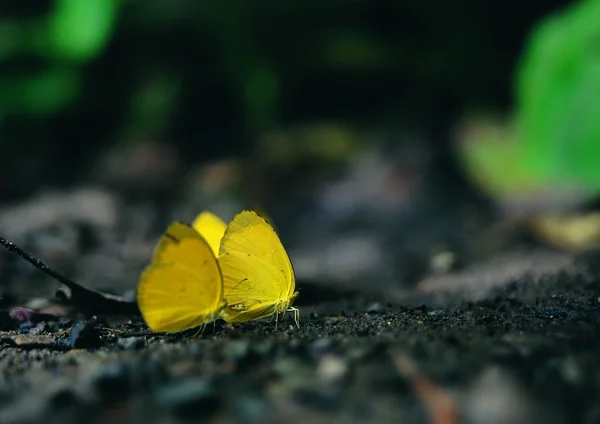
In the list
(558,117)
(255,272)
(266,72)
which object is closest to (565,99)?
(558,117)

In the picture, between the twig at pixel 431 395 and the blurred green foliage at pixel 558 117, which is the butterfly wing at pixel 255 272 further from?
the blurred green foliage at pixel 558 117

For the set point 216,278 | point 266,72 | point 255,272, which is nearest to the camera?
point 216,278

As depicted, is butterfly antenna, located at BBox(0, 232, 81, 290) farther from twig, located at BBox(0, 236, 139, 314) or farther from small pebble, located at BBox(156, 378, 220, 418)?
small pebble, located at BBox(156, 378, 220, 418)

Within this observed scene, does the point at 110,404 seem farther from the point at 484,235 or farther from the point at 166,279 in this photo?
the point at 484,235

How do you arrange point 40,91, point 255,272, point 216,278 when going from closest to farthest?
point 216,278
point 255,272
point 40,91

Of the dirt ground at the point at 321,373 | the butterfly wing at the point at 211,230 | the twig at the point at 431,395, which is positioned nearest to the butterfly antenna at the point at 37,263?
the dirt ground at the point at 321,373

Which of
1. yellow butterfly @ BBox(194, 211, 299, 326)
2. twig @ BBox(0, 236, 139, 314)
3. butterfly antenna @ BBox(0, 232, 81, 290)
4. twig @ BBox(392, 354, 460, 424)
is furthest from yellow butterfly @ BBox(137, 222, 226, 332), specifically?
twig @ BBox(392, 354, 460, 424)

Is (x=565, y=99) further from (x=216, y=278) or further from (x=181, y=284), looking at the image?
(x=181, y=284)
